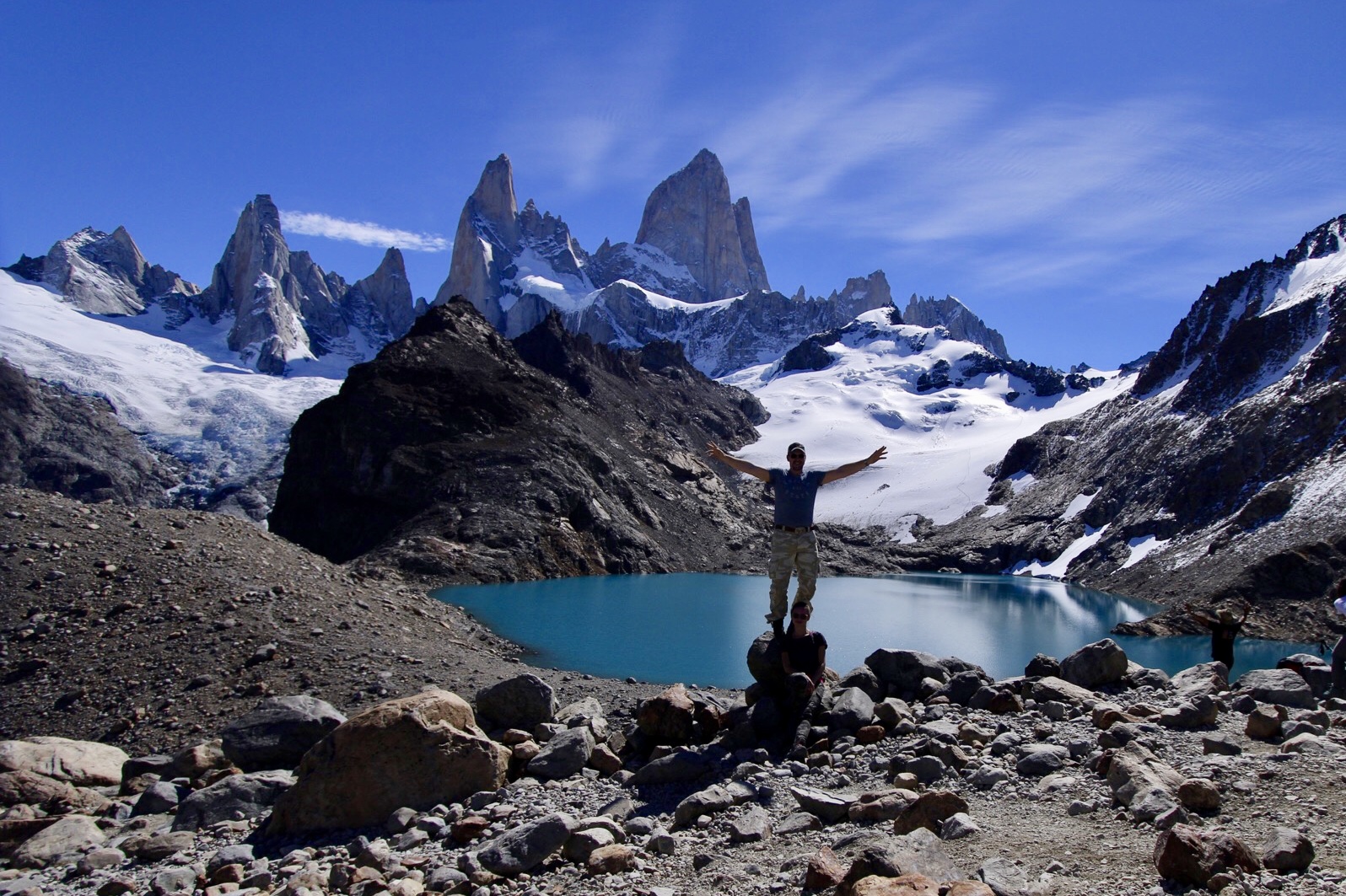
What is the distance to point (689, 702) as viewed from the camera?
10.4 metres

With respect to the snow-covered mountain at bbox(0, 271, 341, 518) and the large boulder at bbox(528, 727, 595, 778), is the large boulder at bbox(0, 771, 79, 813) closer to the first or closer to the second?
the large boulder at bbox(528, 727, 595, 778)

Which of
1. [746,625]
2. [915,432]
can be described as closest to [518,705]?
[746,625]

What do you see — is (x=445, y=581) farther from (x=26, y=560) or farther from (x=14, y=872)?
(x=14, y=872)

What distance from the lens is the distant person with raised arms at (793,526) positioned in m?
10.0

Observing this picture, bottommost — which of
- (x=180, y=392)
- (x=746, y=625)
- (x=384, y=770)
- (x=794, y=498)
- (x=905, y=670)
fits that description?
(x=746, y=625)

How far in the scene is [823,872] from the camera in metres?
5.75

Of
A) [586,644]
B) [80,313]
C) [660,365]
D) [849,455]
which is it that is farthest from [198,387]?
[586,644]

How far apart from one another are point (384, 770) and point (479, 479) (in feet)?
189

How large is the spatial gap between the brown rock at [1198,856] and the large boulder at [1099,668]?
264 inches

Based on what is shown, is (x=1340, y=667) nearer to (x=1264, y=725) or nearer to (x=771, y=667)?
(x=1264, y=725)

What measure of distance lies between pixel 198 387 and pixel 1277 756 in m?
173

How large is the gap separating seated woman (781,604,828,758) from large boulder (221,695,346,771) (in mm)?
5533

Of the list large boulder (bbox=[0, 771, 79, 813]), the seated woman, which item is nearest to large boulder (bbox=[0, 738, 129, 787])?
large boulder (bbox=[0, 771, 79, 813])

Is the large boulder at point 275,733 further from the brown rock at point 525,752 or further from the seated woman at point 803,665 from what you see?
the seated woman at point 803,665
